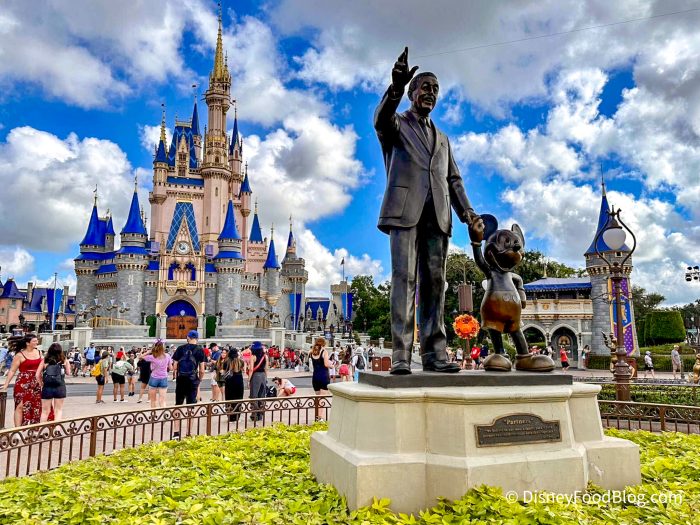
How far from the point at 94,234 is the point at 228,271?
16.7m

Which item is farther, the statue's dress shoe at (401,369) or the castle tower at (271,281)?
the castle tower at (271,281)

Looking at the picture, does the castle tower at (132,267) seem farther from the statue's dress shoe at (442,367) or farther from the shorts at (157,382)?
the statue's dress shoe at (442,367)

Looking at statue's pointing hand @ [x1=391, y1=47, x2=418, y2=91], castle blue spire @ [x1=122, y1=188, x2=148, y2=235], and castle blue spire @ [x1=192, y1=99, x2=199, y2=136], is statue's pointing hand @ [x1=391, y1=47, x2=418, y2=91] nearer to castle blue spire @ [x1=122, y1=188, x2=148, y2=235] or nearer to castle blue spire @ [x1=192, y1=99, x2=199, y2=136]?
castle blue spire @ [x1=122, y1=188, x2=148, y2=235]

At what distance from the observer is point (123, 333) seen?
48656 mm

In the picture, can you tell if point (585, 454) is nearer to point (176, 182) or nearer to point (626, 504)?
point (626, 504)

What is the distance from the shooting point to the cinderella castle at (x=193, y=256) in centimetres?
5200

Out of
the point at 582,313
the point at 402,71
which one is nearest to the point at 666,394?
the point at 402,71

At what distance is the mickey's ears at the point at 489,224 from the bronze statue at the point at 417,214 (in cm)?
27

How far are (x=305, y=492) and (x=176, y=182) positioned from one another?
2439 inches

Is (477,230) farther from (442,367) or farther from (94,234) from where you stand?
(94,234)

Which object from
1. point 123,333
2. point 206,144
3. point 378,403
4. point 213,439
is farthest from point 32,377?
point 206,144

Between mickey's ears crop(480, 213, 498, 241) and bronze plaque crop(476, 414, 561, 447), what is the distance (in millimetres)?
1931

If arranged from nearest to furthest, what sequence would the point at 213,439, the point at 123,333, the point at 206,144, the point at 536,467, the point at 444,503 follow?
the point at 444,503, the point at 536,467, the point at 213,439, the point at 123,333, the point at 206,144

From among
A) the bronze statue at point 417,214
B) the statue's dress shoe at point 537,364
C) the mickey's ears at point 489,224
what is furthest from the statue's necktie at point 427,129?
the statue's dress shoe at point 537,364
